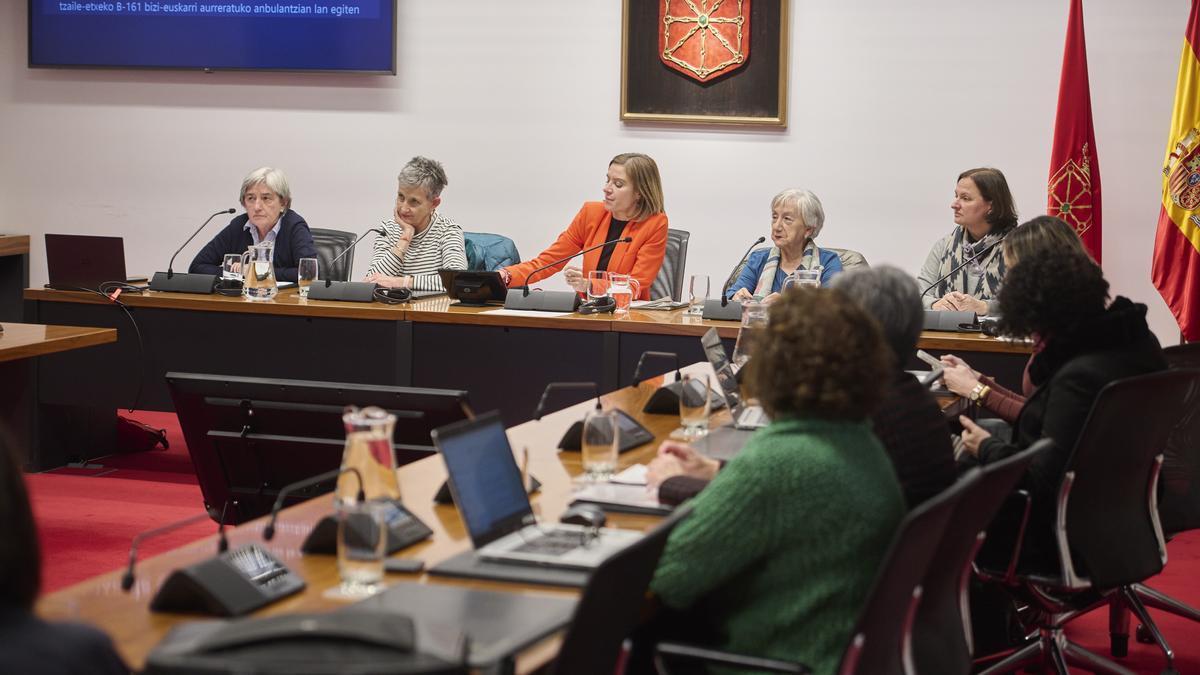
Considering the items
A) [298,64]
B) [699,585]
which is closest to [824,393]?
[699,585]

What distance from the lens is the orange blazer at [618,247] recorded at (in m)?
5.65

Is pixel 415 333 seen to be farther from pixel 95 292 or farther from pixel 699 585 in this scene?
pixel 699 585

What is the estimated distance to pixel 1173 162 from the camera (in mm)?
5902

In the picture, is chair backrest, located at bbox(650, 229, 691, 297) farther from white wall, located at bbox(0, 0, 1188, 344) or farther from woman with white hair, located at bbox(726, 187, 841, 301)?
white wall, located at bbox(0, 0, 1188, 344)

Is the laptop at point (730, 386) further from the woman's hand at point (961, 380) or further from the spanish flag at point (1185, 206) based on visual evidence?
the spanish flag at point (1185, 206)

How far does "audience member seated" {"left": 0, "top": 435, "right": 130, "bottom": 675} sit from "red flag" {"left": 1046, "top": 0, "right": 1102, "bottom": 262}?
5.58 meters

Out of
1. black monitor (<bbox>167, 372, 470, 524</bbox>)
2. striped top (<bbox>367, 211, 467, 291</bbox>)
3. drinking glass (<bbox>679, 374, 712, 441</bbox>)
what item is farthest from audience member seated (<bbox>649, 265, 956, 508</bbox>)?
striped top (<bbox>367, 211, 467, 291</bbox>)

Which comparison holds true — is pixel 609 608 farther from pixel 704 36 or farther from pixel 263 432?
pixel 704 36

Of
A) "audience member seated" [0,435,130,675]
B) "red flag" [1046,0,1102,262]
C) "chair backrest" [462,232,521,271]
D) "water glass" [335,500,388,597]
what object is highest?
"red flag" [1046,0,1102,262]

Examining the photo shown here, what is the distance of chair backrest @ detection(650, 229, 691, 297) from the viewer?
5.80 metres

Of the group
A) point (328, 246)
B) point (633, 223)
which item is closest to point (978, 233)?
point (633, 223)

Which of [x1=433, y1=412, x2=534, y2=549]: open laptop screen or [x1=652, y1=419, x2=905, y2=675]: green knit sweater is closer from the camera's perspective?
[x1=652, y1=419, x2=905, y2=675]: green knit sweater

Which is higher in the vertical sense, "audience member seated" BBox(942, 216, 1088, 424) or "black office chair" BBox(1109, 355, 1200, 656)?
"audience member seated" BBox(942, 216, 1088, 424)

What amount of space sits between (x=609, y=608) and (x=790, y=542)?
393mm
